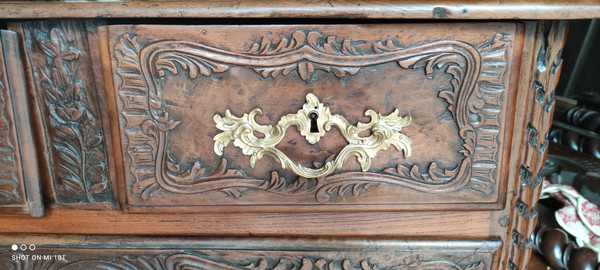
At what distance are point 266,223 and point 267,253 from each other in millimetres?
42

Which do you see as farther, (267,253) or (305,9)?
(267,253)

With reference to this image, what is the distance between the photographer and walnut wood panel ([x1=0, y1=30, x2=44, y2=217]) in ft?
1.46

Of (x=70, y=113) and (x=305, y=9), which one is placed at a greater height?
(x=305, y=9)

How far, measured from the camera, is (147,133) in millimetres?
481

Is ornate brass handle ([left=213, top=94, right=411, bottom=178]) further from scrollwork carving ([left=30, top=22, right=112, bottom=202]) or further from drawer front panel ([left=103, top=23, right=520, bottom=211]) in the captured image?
scrollwork carving ([left=30, top=22, right=112, bottom=202])

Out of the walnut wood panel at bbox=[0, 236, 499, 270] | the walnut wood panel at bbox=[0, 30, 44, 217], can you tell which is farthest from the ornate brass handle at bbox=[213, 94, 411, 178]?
the walnut wood panel at bbox=[0, 30, 44, 217]

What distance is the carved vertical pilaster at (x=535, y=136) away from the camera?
44 cm

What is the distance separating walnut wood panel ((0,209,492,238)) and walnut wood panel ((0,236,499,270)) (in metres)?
0.01

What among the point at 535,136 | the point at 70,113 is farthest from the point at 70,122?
the point at 535,136

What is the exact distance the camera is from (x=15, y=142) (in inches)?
18.6

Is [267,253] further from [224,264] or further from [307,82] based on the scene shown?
[307,82]

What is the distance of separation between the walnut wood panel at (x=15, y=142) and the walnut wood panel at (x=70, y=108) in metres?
0.01

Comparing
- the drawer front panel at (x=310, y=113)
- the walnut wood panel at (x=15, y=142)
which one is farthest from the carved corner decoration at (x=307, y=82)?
the walnut wood panel at (x=15, y=142)

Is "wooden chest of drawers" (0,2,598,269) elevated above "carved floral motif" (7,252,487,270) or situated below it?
above
